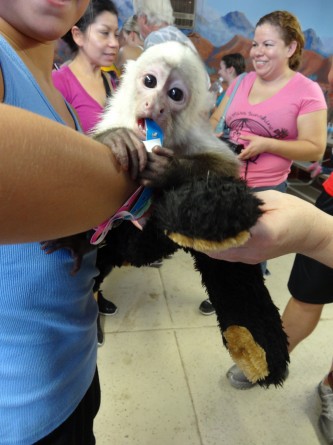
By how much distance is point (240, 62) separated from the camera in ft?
9.17

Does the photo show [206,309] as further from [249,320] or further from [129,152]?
[129,152]

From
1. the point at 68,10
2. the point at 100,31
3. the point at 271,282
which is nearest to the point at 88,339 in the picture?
the point at 68,10

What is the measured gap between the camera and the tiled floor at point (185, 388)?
1091 mm

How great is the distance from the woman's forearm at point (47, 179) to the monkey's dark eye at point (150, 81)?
1.61 ft

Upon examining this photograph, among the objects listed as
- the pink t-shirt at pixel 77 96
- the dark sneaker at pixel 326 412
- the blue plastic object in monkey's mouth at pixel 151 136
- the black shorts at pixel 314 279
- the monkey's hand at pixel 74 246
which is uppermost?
the blue plastic object in monkey's mouth at pixel 151 136

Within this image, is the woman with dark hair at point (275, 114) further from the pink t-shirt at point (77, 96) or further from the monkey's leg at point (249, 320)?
the monkey's leg at point (249, 320)

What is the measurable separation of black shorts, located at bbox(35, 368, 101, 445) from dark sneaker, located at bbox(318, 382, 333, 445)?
2.71 feet

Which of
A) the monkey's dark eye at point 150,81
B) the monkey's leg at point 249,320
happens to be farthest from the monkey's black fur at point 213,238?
the monkey's dark eye at point 150,81

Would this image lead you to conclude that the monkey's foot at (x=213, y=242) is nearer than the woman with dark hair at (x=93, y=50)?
Yes

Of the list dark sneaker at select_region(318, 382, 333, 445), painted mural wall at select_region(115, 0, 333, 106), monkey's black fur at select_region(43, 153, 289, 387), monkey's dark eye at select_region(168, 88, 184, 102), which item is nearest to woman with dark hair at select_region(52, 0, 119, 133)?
monkey's dark eye at select_region(168, 88, 184, 102)

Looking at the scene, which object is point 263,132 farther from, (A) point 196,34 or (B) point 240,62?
(A) point 196,34

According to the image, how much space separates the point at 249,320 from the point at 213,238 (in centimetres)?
21

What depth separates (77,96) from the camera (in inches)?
48.1

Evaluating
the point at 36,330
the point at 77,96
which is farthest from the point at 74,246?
the point at 77,96
